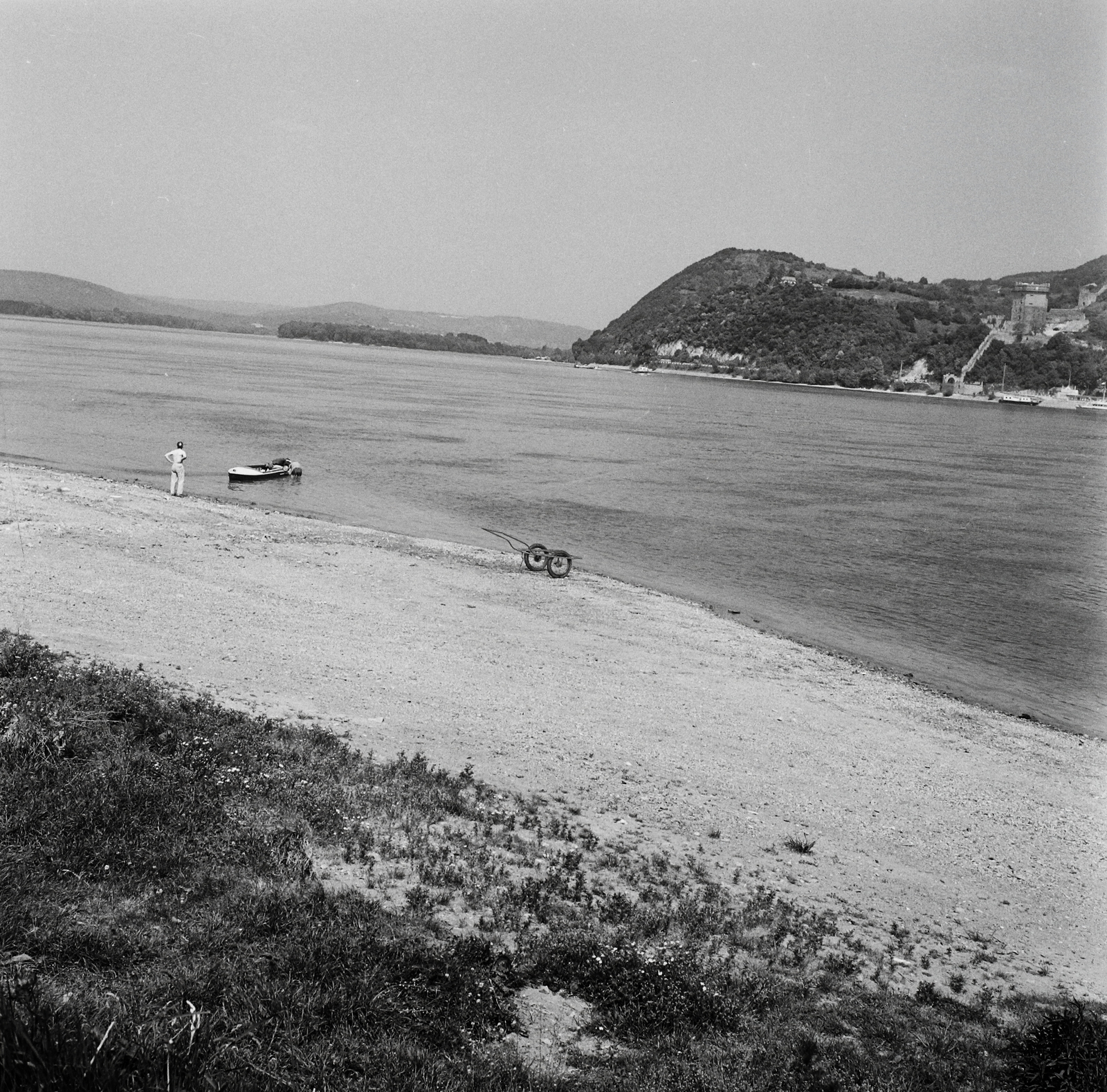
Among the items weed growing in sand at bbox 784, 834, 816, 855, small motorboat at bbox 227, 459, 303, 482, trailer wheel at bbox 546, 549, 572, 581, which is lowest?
weed growing in sand at bbox 784, 834, 816, 855

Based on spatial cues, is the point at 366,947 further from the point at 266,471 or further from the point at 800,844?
the point at 266,471

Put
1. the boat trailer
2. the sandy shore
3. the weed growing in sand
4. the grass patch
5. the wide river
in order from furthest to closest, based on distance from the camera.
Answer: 1. the boat trailer
2. the wide river
3. the weed growing in sand
4. the sandy shore
5. the grass patch

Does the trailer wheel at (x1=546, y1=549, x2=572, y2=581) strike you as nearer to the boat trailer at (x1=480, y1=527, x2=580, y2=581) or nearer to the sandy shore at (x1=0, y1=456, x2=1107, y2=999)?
the boat trailer at (x1=480, y1=527, x2=580, y2=581)

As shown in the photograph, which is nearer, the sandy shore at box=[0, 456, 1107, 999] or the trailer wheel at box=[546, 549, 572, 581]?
the sandy shore at box=[0, 456, 1107, 999]

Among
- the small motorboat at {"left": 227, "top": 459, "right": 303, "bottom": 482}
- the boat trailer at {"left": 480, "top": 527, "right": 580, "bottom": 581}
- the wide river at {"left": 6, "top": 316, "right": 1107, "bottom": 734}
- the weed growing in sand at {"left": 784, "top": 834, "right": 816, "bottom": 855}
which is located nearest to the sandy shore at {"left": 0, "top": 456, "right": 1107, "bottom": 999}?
the weed growing in sand at {"left": 784, "top": 834, "right": 816, "bottom": 855}

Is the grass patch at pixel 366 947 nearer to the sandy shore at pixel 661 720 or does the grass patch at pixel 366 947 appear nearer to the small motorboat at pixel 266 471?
the sandy shore at pixel 661 720

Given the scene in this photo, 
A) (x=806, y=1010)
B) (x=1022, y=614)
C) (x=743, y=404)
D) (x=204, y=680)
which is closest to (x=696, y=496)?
(x=1022, y=614)

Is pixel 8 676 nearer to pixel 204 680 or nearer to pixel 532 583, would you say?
pixel 204 680
